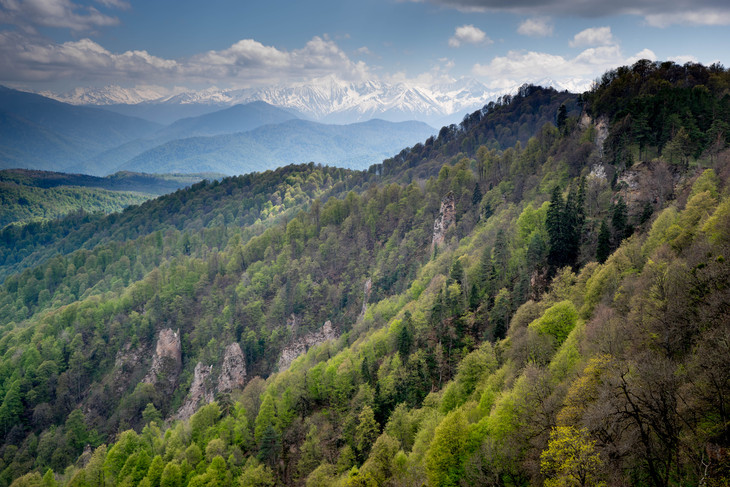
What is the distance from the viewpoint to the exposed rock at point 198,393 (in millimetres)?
91938

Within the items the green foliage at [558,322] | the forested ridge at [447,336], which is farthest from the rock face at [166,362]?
the green foliage at [558,322]

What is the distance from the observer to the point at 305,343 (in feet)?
340

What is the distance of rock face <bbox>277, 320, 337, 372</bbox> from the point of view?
101375mm

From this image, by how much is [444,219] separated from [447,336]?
5013cm

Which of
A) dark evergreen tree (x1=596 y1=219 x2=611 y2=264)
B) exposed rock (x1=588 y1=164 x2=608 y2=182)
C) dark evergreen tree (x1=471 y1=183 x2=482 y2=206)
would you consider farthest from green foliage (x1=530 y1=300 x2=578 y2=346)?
dark evergreen tree (x1=471 y1=183 x2=482 y2=206)

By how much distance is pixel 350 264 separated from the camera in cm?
11638

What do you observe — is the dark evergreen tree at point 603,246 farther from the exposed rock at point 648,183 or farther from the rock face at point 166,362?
the rock face at point 166,362

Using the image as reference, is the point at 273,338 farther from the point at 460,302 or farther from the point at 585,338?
the point at 585,338

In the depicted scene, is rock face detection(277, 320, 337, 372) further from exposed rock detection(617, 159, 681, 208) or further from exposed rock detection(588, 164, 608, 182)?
exposed rock detection(617, 159, 681, 208)

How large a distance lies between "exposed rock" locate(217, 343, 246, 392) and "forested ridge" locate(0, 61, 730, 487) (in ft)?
1.63

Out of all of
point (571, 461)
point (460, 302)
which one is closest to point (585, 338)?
point (571, 461)

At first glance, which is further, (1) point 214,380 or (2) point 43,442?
(1) point 214,380

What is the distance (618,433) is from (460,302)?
138 feet

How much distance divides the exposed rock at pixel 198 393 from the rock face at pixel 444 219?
64200 mm
